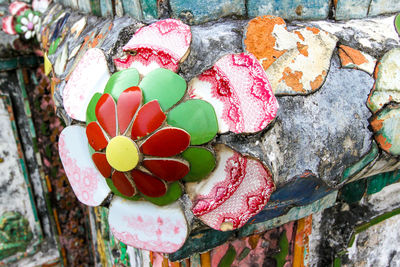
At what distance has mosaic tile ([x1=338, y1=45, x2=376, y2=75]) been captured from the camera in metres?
0.51

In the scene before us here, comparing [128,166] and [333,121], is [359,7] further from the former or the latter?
[128,166]

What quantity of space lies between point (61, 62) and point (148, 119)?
385mm

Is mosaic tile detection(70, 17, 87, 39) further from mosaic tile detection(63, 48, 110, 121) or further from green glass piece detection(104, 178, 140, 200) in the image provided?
green glass piece detection(104, 178, 140, 200)

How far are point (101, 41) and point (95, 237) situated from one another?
38.7 inches

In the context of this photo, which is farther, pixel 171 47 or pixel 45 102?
pixel 45 102

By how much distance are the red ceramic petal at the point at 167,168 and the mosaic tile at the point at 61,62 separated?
37cm

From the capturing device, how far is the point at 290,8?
1.78 ft

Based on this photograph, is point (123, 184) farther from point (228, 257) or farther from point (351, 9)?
point (351, 9)

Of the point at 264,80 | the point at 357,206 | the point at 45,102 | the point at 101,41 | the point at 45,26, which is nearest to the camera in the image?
the point at 264,80

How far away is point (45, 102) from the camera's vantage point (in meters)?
1.30

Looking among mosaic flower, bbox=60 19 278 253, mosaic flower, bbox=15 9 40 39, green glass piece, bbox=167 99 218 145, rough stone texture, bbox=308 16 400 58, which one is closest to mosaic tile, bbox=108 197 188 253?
mosaic flower, bbox=60 19 278 253

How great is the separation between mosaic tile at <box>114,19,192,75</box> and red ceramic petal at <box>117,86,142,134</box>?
0.13 feet

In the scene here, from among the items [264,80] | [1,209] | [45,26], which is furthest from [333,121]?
[1,209]

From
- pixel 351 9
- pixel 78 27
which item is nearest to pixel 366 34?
pixel 351 9
